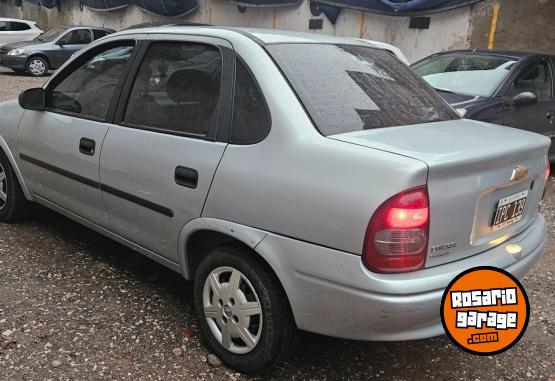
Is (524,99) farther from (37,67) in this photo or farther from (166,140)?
(37,67)

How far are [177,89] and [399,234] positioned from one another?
1.51 metres

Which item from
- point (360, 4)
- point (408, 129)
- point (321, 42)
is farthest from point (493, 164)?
point (360, 4)

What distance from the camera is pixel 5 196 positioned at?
4188mm

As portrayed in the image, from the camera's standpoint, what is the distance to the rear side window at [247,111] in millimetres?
2375

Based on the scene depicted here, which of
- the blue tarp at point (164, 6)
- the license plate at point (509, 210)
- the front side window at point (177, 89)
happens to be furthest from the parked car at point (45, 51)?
the license plate at point (509, 210)

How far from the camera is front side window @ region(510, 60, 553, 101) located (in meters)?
6.14

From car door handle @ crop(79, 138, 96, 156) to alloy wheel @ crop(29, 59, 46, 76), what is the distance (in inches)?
528

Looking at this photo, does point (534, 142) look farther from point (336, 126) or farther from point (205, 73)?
point (205, 73)

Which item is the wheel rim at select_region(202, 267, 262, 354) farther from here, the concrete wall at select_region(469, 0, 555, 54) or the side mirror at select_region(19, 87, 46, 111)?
the concrete wall at select_region(469, 0, 555, 54)

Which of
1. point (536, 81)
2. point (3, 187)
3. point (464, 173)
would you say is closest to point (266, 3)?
point (536, 81)

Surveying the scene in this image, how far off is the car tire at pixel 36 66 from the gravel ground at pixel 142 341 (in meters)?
13.0

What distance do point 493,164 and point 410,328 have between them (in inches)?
30.5

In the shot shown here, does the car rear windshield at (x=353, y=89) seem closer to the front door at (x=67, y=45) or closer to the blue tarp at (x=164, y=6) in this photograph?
the front door at (x=67, y=45)

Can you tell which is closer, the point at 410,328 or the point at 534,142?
the point at 410,328
